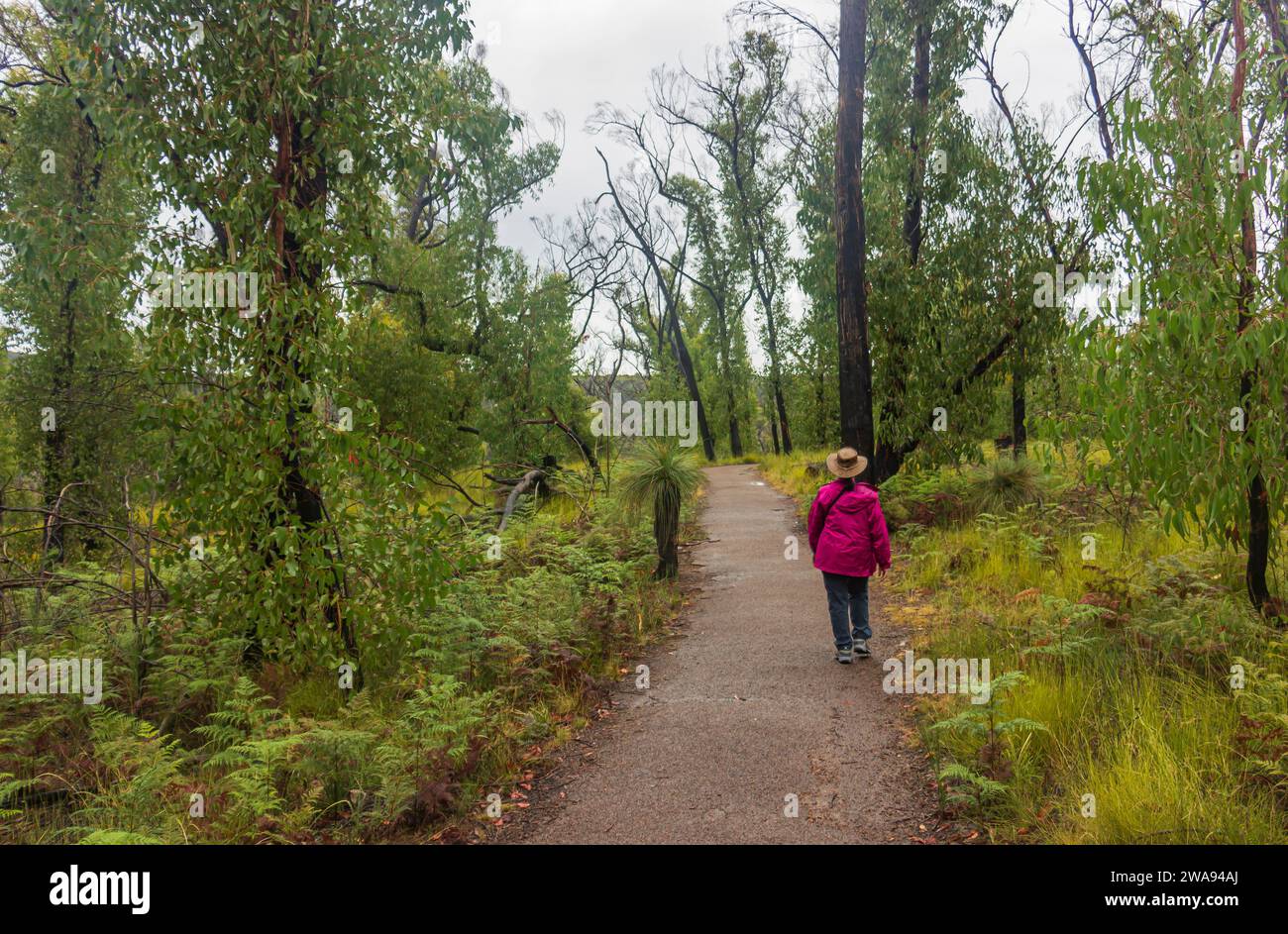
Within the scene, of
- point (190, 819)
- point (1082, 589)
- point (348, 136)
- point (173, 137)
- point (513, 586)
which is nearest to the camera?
point (190, 819)

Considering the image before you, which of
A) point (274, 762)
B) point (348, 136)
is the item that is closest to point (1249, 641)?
point (274, 762)

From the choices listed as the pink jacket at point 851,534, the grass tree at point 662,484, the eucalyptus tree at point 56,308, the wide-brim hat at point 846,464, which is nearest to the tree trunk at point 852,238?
the grass tree at point 662,484

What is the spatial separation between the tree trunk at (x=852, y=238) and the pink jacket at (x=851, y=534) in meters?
4.62

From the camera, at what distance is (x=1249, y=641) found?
5.14m

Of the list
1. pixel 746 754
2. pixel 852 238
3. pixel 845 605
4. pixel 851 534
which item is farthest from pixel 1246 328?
pixel 852 238

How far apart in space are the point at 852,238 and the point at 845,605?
6996mm

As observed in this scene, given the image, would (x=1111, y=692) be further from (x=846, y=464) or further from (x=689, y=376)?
(x=689, y=376)

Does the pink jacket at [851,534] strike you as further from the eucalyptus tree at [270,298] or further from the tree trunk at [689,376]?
the tree trunk at [689,376]

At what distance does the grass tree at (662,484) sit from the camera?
32.4 feet

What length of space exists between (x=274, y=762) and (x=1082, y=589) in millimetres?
7260

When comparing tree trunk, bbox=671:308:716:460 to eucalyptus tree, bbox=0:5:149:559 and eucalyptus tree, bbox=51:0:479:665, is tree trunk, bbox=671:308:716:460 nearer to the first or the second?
eucalyptus tree, bbox=0:5:149:559

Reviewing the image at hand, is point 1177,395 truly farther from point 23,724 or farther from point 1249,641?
point 23,724

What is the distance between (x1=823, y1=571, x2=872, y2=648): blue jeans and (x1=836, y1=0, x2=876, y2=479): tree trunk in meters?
4.82

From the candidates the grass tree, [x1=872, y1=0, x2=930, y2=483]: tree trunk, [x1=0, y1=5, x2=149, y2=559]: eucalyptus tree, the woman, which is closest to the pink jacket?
the woman
